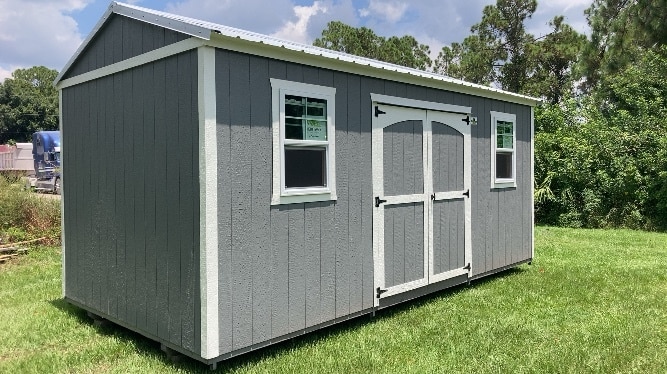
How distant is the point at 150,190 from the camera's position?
394cm

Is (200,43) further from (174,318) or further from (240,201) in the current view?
(174,318)

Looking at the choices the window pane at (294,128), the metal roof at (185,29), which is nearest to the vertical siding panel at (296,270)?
the window pane at (294,128)

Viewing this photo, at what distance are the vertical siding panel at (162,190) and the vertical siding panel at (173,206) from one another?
0.05 feet

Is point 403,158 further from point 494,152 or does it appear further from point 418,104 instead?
point 494,152

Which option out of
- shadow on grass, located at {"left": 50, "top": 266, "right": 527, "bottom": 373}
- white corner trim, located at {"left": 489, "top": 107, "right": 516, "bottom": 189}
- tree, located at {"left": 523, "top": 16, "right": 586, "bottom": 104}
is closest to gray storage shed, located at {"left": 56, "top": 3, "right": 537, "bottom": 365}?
shadow on grass, located at {"left": 50, "top": 266, "right": 527, "bottom": 373}

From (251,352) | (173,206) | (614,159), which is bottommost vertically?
(251,352)

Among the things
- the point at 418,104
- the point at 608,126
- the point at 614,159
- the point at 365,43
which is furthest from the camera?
the point at 365,43

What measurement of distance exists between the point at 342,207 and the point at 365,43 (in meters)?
18.9

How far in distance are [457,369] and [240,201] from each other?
1886mm

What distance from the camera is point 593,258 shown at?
7766mm

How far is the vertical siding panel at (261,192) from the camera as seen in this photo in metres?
3.68

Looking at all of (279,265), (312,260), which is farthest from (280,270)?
(312,260)

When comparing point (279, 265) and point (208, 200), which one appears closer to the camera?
point (208, 200)

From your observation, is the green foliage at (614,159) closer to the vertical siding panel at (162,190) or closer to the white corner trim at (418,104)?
the white corner trim at (418,104)
